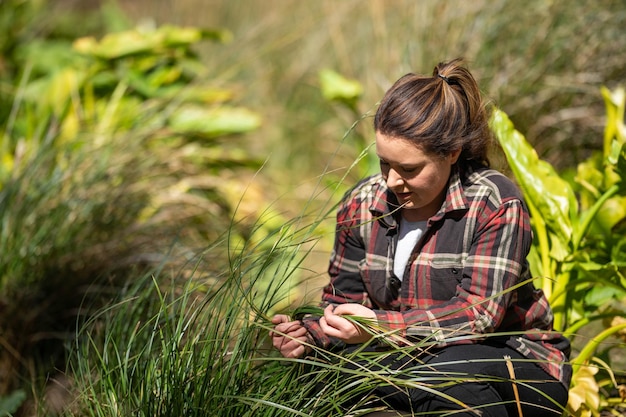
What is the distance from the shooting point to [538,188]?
2.76m

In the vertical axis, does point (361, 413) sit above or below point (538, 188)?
below

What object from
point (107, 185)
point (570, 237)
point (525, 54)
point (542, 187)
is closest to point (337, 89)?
point (525, 54)

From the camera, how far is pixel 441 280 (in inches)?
86.1

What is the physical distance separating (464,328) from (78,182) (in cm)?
200

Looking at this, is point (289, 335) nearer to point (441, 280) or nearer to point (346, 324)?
point (346, 324)

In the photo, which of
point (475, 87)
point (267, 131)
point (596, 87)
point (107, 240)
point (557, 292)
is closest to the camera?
point (475, 87)

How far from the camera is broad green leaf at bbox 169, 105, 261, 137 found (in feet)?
15.0

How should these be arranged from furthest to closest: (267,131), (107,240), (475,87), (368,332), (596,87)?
(267,131)
(596,87)
(107,240)
(475,87)
(368,332)

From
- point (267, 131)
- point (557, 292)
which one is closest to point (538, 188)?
point (557, 292)

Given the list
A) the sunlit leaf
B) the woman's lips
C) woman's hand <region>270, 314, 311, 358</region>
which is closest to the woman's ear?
the woman's lips

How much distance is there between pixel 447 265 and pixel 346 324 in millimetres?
355

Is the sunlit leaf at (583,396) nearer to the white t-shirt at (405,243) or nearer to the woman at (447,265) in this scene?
the woman at (447,265)

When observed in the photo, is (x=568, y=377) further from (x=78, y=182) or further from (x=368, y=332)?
(x=78, y=182)

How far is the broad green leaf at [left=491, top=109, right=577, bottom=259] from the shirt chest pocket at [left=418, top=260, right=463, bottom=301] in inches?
27.3
